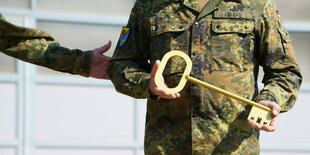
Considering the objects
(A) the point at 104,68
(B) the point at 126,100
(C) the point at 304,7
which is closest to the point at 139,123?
(B) the point at 126,100

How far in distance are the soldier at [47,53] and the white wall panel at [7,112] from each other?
1099 mm

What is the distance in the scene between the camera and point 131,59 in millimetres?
3018

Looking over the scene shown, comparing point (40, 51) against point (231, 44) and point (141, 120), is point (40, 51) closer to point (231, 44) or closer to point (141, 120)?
point (231, 44)

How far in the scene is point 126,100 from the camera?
5039mm

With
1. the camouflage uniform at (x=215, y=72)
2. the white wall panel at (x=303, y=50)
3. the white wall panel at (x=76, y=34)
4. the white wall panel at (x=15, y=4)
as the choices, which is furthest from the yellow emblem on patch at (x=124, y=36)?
the white wall panel at (x=303, y=50)

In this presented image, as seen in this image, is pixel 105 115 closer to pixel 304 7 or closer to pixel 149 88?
pixel 304 7

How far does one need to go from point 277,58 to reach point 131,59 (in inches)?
27.2

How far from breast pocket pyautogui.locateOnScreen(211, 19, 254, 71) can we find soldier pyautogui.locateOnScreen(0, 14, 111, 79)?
42.3 inches

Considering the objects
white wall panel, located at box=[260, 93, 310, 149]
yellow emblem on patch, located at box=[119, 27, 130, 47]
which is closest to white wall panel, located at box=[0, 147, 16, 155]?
white wall panel, located at box=[260, 93, 310, 149]

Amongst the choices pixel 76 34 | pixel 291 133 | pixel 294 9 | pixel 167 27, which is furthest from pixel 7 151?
pixel 294 9

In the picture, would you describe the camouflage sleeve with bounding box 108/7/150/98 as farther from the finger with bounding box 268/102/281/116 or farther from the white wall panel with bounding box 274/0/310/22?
the white wall panel with bounding box 274/0/310/22

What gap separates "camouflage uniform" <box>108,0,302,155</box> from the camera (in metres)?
2.83

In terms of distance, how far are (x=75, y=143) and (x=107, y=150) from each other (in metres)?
0.26

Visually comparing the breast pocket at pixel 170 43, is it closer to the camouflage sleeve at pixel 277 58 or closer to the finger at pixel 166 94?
the finger at pixel 166 94
